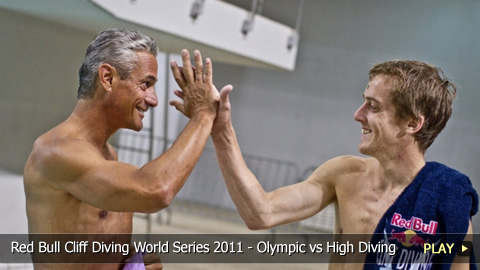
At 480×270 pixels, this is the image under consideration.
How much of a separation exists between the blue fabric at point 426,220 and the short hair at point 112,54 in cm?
97

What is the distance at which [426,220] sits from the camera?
192cm

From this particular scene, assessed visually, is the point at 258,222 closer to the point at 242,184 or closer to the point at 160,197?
the point at 242,184

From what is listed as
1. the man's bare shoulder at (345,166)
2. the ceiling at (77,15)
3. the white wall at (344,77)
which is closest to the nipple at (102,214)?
the man's bare shoulder at (345,166)

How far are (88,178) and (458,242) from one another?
1160 mm

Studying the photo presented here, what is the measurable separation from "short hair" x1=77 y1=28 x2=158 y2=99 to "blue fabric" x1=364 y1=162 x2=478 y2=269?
3.18ft

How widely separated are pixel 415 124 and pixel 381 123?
0.11 m

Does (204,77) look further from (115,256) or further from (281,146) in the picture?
(281,146)

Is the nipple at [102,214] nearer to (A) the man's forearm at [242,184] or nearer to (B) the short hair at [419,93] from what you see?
(A) the man's forearm at [242,184]

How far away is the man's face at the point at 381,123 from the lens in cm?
196

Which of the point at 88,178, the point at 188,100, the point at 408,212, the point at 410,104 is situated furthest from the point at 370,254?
the point at 88,178

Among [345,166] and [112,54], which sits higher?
[112,54]

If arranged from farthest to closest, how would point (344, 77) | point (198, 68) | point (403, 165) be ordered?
point (344, 77), point (403, 165), point (198, 68)

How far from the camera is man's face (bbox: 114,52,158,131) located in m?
1.63

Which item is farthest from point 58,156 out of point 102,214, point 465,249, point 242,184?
point 465,249
